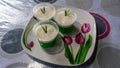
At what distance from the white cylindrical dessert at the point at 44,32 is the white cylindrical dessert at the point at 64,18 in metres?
0.04

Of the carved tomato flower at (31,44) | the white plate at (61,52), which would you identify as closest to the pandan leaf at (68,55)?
the white plate at (61,52)

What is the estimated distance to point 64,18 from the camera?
0.83 meters

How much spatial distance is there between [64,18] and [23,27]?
0.65 feet

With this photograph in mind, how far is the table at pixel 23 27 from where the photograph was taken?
2.60 ft

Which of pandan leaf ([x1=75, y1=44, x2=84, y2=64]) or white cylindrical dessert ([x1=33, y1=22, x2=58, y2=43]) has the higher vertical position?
white cylindrical dessert ([x1=33, y1=22, x2=58, y2=43])

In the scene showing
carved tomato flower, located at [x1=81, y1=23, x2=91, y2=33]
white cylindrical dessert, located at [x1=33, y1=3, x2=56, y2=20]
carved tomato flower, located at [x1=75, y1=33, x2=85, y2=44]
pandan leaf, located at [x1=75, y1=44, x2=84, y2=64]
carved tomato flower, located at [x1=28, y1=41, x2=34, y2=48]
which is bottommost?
pandan leaf, located at [x1=75, y1=44, x2=84, y2=64]

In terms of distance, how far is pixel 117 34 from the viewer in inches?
33.5

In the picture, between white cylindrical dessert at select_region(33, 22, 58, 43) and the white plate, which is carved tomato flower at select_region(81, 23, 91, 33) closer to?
the white plate

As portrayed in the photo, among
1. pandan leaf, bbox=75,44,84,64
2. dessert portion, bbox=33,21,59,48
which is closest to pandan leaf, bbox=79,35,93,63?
pandan leaf, bbox=75,44,84,64

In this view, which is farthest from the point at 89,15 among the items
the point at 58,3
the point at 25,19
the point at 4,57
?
the point at 4,57

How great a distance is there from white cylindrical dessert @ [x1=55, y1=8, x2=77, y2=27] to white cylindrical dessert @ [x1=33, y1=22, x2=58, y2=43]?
37mm

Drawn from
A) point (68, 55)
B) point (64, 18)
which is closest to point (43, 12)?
point (64, 18)

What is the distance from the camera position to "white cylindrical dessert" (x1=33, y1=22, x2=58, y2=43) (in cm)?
77

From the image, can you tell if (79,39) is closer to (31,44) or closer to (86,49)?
(86,49)
